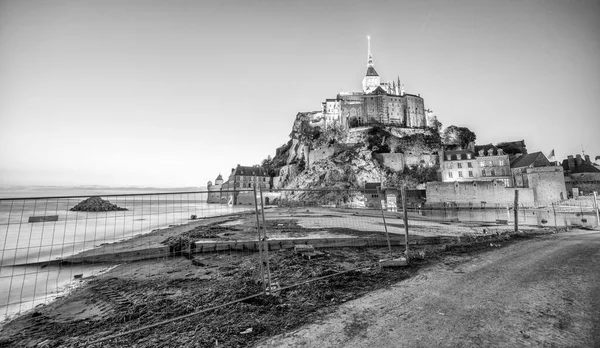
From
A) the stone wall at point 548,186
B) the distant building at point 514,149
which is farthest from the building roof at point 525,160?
the distant building at point 514,149

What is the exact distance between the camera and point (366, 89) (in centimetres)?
8719

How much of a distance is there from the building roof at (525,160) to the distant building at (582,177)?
10.2 meters

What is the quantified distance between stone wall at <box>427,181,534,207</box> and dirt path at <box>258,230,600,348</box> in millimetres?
40442

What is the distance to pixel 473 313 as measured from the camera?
3.29 m

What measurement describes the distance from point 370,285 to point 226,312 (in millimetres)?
2727

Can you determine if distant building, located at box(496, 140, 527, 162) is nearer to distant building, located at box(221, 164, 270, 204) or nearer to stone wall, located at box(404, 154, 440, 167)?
stone wall, located at box(404, 154, 440, 167)

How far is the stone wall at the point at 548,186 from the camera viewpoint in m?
38.0

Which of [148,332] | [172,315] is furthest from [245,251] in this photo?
[148,332]

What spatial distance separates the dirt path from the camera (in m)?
2.68

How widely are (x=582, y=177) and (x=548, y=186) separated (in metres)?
15.1

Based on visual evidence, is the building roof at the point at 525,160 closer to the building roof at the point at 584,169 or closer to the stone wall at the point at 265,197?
the building roof at the point at 584,169

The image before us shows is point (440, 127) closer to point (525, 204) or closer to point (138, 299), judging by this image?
point (525, 204)

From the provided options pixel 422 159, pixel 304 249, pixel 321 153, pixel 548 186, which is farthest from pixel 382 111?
pixel 304 249

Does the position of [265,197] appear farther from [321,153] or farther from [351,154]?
[351,154]
